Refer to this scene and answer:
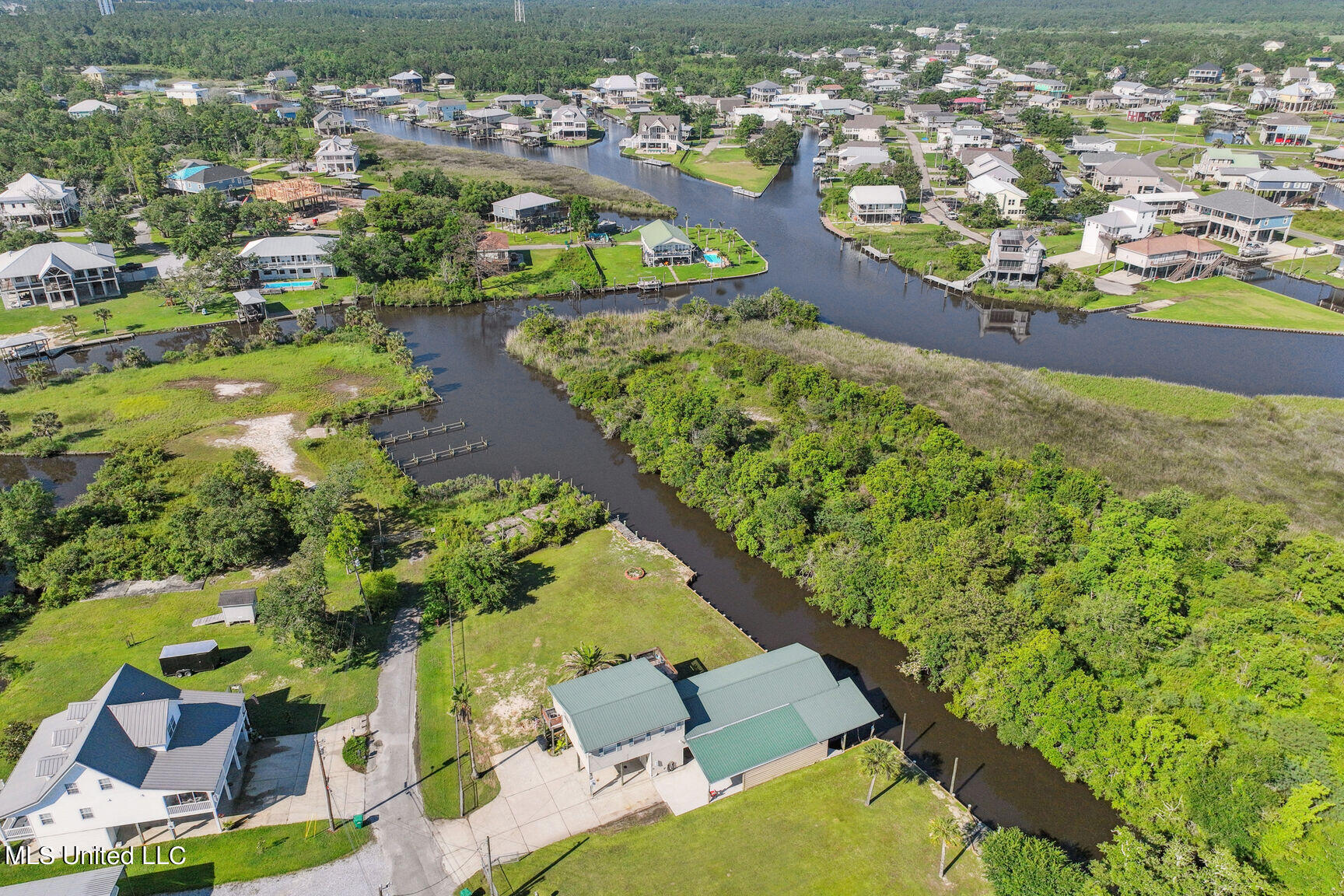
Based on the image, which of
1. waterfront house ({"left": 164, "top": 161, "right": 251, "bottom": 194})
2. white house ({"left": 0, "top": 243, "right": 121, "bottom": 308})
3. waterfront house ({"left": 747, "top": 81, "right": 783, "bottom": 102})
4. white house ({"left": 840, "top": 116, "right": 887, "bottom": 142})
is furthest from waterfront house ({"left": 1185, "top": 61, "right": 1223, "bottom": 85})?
white house ({"left": 0, "top": 243, "right": 121, "bottom": 308})

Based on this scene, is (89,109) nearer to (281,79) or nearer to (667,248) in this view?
(281,79)

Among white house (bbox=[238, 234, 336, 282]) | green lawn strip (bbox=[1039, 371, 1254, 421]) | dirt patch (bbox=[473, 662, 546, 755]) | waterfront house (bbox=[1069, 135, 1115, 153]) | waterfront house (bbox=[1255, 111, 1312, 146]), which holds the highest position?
waterfront house (bbox=[1255, 111, 1312, 146])

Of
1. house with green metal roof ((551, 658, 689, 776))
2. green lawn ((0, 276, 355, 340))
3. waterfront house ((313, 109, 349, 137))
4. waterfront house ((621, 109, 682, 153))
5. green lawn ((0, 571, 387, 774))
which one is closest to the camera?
house with green metal roof ((551, 658, 689, 776))

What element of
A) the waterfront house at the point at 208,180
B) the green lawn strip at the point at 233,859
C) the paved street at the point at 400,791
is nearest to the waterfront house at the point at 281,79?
the waterfront house at the point at 208,180

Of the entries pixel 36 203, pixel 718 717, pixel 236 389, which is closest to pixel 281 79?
pixel 36 203

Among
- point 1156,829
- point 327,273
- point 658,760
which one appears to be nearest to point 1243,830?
point 1156,829

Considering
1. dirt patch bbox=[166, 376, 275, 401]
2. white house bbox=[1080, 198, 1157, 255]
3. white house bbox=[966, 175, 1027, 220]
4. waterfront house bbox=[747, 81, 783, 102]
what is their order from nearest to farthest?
dirt patch bbox=[166, 376, 275, 401]
white house bbox=[1080, 198, 1157, 255]
white house bbox=[966, 175, 1027, 220]
waterfront house bbox=[747, 81, 783, 102]

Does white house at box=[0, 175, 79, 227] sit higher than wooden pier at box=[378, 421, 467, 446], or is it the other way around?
white house at box=[0, 175, 79, 227]

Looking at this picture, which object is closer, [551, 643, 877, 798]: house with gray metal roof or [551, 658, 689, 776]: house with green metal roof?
[551, 658, 689, 776]: house with green metal roof

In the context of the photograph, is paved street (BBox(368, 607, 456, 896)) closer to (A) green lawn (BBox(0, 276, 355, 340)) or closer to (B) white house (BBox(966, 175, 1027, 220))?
(A) green lawn (BBox(0, 276, 355, 340))
